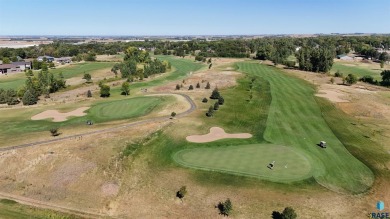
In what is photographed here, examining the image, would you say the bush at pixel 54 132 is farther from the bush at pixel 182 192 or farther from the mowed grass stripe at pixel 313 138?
the mowed grass stripe at pixel 313 138

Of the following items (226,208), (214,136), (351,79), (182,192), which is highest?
(351,79)

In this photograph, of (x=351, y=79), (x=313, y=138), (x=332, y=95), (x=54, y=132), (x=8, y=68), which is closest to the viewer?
(x=54, y=132)

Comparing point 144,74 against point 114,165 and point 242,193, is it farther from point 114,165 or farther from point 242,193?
point 242,193

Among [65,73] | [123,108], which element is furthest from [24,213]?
[65,73]

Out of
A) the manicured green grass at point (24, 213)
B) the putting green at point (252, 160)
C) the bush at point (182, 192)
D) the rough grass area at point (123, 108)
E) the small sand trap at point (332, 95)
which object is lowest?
the manicured green grass at point (24, 213)

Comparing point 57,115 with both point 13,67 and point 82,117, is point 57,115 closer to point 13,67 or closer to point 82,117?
point 82,117

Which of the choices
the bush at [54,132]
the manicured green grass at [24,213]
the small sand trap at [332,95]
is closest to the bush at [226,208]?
the manicured green grass at [24,213]

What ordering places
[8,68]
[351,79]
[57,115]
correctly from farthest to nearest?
[8,68], [351,79], [57,115]

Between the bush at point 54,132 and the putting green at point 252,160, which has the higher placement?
the bush at point 54,132

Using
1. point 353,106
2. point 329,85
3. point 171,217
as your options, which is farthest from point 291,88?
point 171,217
